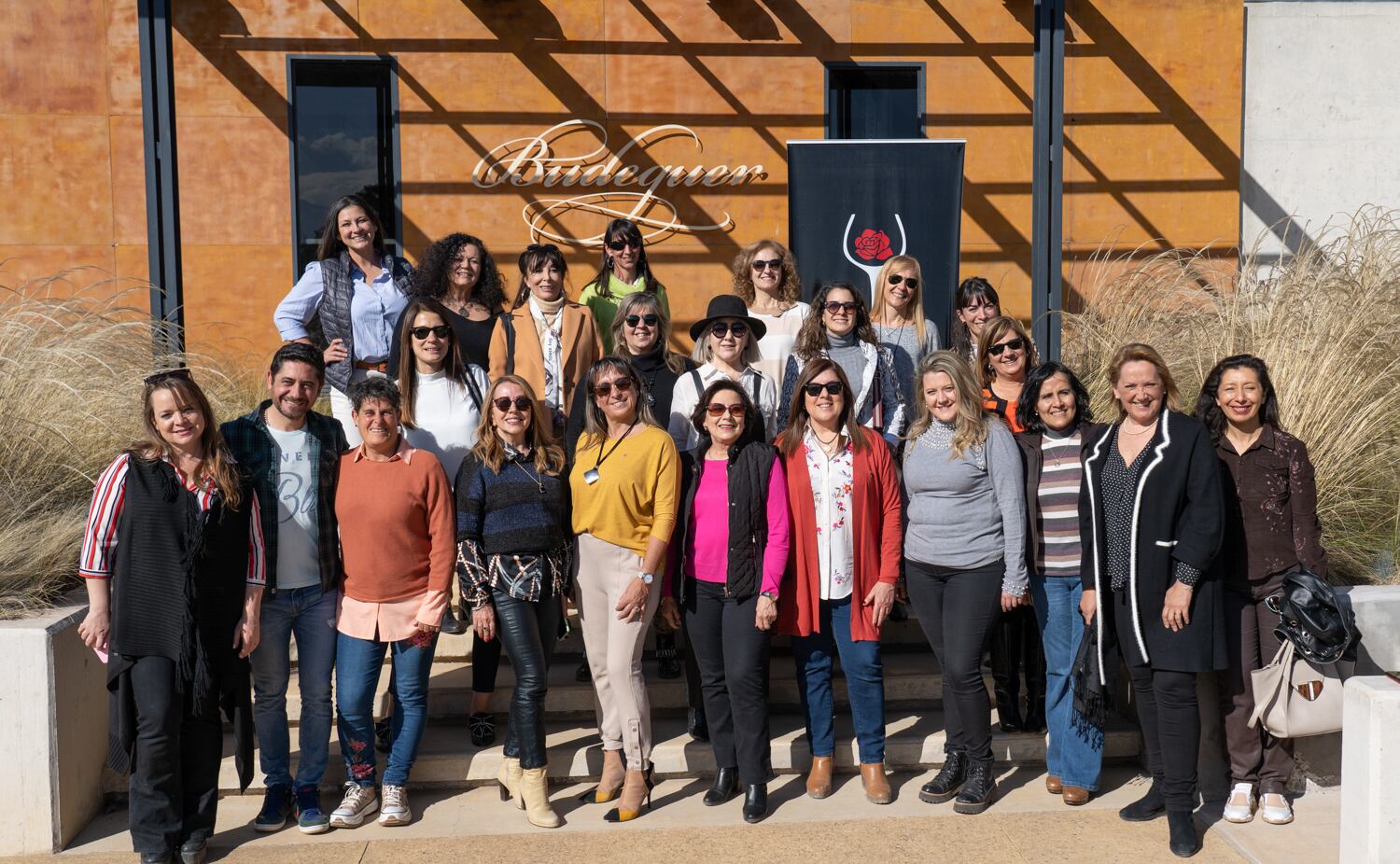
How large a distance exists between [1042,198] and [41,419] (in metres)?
5.83

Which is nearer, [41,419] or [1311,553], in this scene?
[1311,553]

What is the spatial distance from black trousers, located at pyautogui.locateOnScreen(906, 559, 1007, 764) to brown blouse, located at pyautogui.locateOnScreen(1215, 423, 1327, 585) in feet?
2.97

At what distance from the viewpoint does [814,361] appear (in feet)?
16.0

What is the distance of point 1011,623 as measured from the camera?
5297mm

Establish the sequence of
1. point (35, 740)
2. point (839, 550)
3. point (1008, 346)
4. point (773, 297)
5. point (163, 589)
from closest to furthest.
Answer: point (163, 589) → point (35, 740) → point (839, 550) → point (1008, 346) → point (773, 297)

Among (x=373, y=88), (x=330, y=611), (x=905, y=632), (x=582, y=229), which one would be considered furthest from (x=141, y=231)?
(x=905, y=632)

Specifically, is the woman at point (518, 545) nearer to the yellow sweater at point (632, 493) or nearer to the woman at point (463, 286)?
the yellow sweater at point (632, 493)

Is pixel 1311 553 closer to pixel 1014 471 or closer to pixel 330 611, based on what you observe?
pixel 1014 471

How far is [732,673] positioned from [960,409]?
142 cm

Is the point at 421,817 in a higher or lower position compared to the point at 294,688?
lower

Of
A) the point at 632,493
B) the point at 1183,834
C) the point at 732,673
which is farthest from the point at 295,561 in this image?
the point at 1183,834

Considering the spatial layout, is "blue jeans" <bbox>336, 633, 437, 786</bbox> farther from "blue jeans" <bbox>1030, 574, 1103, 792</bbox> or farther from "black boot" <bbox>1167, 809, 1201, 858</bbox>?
"black boot" <bbox>1167, 809, 1201, 858</bbox>

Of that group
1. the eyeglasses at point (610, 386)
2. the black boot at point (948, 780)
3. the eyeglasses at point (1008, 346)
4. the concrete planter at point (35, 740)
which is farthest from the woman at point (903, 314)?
the concrete planter at point (35, 740)

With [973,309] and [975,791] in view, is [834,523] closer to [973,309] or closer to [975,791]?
[975,791]
